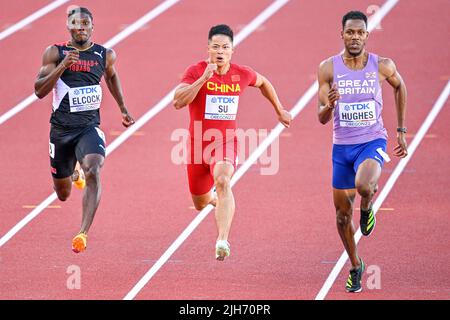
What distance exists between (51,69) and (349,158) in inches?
101

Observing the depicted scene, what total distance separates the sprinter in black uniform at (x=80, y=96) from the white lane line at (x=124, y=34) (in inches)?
210

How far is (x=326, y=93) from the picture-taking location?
372 inches

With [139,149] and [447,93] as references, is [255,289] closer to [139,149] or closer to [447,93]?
[139,149]

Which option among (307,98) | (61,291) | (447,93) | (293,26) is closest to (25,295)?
(61,291)

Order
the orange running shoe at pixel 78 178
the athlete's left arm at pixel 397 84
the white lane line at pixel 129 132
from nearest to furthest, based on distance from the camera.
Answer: the athlete's left arm at pixel 397 84 → the orange running shoe at pixel 78 178 → the white lane line at pixel 129 132

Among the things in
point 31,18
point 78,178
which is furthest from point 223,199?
point 31,18

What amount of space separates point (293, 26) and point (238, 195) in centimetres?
646

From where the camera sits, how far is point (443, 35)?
712 inches

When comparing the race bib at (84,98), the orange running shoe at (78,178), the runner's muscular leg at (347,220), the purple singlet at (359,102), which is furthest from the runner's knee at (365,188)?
the orange running shoe at (78,178)

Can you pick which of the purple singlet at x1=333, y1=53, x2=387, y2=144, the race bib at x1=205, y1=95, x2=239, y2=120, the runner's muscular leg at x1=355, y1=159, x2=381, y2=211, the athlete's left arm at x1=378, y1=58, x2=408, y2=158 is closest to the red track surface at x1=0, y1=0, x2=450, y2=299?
the runner's muscular leg at x1=355, y1=159, x2=381, y2=211

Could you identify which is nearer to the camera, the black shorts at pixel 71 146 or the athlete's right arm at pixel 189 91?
the athlete's right arm at pixel 189 91

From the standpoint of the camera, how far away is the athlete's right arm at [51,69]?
956cm

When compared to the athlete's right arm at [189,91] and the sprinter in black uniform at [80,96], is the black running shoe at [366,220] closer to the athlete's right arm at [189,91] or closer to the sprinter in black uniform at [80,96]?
the athlete's right arm at [189,91]

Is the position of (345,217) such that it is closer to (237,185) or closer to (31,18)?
(237,185)
